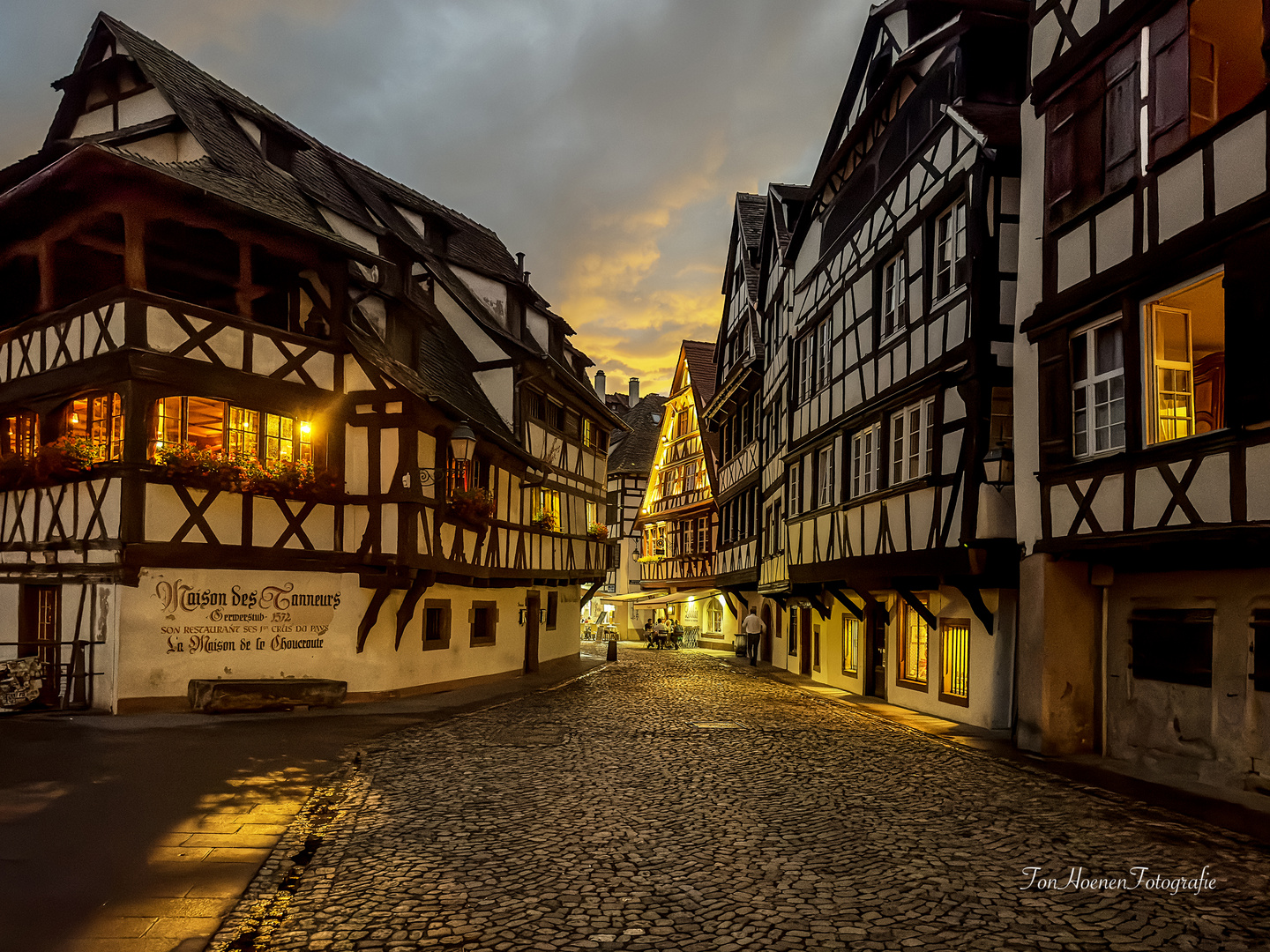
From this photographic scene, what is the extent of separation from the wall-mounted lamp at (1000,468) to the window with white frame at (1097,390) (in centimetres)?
195

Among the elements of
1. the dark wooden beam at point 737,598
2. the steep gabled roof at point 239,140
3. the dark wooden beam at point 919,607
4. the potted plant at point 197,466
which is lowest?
the dark wooden beam at point 737,598

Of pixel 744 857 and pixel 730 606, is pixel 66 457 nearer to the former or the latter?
pixel 744 857

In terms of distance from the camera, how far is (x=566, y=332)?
31062 millimetres

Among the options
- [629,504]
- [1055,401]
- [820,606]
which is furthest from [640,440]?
[1055,401]

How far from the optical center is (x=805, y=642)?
88.9 feet

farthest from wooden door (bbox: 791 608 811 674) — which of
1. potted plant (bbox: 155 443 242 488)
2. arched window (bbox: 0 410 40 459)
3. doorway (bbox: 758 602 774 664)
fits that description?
arched window (bbox: 0 410 40 459)

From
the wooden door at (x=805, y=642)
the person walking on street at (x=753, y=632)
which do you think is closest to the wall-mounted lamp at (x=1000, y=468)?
the wooden door at (x=805, y=642)

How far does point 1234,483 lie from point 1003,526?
4735mm

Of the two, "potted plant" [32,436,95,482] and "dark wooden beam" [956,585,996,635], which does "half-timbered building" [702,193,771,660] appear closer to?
"dark wooden beam" [956,585,996,635]

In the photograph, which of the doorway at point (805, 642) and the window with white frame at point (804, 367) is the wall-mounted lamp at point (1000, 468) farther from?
the doorway at point (805, 642)

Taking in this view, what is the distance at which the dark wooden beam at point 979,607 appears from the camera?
14.8m

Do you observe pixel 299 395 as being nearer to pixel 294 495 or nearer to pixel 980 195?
pixel 294 495

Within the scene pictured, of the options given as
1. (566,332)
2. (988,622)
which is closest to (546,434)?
(566,332)

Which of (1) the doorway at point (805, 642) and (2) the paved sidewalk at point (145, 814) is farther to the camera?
(1) the doorway at point (805, 642)
